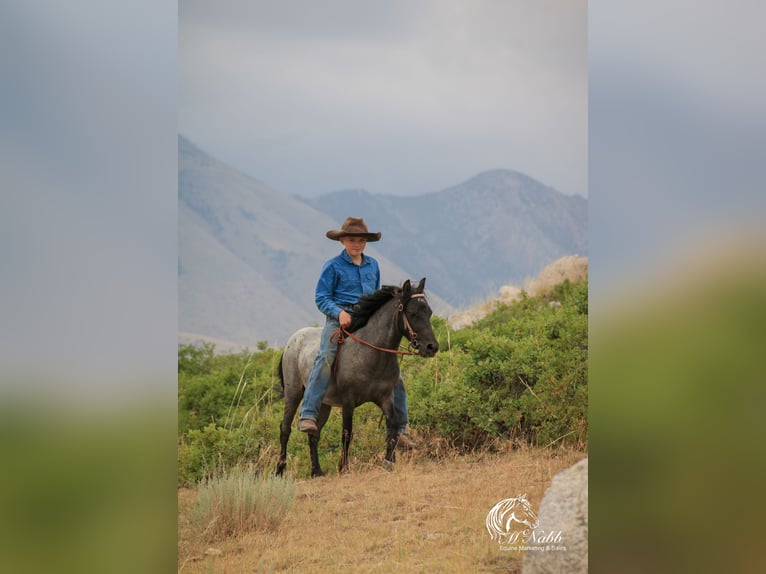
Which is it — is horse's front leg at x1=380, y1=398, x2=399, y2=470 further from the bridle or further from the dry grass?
the bridle

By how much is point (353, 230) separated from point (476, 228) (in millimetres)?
1233

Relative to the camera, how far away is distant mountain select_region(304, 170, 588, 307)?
6.22 meters

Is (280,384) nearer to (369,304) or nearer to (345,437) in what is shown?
(345,437)

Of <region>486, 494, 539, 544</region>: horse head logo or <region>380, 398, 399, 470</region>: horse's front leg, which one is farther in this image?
<region>380, 398, 399, 470</region>: horse's front leg

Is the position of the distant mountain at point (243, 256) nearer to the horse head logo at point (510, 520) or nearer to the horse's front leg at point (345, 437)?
the horse's front leg at point (345, 437)

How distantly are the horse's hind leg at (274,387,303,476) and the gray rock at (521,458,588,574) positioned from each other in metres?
1.88

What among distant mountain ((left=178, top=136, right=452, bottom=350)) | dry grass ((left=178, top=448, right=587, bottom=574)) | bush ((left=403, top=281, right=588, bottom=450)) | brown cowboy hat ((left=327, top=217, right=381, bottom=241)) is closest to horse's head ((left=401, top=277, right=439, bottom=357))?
distant mountain ((left=178, top=136, right=452, bottom=350))

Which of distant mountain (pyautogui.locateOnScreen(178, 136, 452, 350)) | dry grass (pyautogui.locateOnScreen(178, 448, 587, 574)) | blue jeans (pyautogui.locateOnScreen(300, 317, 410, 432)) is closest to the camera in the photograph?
dry grass (pyautogui.locateOnScreen(178, 448, 587, 574))

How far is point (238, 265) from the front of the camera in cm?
622
